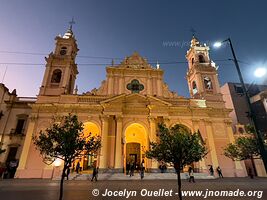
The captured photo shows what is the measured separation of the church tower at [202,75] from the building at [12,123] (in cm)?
2619

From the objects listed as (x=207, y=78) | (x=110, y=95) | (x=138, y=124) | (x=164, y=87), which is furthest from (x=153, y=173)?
(x=207, y=78)

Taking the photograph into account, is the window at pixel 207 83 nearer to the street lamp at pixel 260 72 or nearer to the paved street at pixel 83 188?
the paved street at pixel 83 188

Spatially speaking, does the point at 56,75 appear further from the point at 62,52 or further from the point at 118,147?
the point at 118,147

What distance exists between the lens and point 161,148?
9.10 metres

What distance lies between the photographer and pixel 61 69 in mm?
28938

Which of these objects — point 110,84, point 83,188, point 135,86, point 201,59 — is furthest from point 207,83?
point 83,188

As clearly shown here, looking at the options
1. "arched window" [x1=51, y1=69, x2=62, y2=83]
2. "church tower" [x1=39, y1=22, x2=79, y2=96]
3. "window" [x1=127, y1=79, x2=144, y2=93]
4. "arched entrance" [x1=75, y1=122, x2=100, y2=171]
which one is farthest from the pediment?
"arched window" [x1=51, y1=69, x2=62, y2=83]

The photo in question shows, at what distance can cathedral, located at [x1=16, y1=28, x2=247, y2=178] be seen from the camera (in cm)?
2253

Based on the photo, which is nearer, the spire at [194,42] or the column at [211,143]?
the column at [211,143]

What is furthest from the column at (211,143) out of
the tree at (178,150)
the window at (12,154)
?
the window at (12,154)

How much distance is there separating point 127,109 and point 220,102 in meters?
15.0

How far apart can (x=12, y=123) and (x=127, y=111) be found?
1696 cm

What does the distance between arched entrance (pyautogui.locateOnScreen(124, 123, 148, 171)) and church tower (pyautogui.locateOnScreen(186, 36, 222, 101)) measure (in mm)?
Result: 11600

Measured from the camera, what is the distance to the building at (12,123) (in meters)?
24.1
